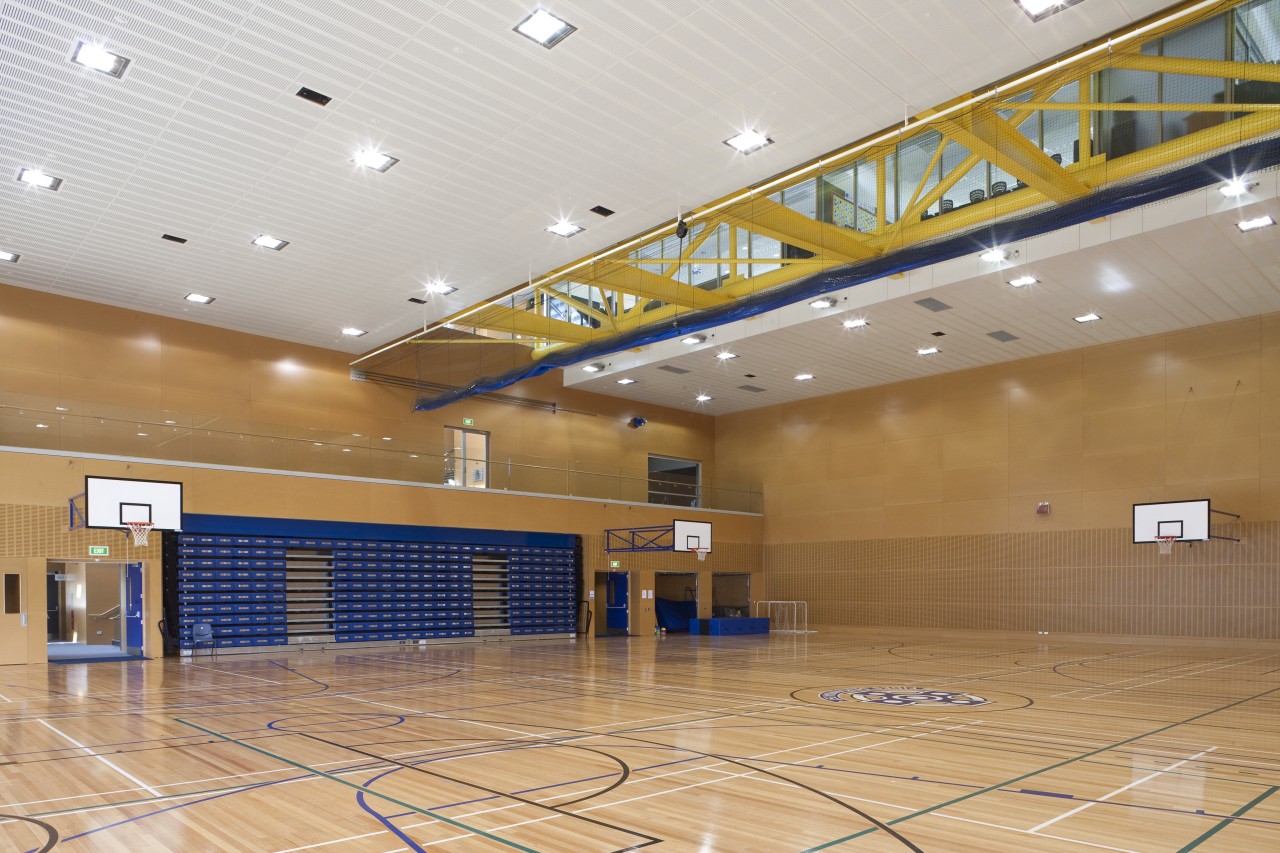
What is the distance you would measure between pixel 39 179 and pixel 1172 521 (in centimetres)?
2456

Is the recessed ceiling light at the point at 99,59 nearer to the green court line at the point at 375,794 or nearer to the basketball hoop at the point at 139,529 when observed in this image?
the green court line at the point at 375,794

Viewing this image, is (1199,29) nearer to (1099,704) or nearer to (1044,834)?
(1099,704)

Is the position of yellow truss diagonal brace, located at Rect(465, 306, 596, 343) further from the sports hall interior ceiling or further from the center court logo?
the center court logo

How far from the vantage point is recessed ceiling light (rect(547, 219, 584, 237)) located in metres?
15.9

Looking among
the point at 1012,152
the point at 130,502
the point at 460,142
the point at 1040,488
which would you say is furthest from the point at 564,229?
the point at 1040,488

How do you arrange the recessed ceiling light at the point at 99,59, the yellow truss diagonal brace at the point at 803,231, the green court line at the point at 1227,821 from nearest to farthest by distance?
the green court line at the point at 1227,821
the recessed ceiling light at the point at 99,59
the yellow truss diagonal brace at the point at 803,231

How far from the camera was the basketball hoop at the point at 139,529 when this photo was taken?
18.2 meters

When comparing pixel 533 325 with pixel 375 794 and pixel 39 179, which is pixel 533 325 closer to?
pixel 39 179

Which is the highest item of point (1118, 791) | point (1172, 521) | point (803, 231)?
point (803, 231)

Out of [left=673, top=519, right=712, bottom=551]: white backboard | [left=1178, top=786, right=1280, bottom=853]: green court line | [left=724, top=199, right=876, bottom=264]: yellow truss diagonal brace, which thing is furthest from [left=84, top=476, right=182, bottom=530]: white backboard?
[left=1178, top=786, right=1280, bottom=853]: green court line

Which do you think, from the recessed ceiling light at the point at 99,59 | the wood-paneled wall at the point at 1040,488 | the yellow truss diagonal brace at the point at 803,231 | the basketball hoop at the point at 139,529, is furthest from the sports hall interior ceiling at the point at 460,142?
the basketball hoop at the point at 139,529

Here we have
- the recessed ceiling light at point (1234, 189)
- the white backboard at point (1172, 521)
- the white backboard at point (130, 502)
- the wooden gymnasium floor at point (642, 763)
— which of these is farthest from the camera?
the white backboard at point (1172, 521)

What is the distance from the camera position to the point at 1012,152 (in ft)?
42.0

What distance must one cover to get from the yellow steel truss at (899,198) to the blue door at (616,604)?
9855mm
